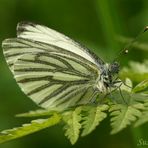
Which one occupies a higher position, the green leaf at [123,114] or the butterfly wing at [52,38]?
the butterfly wing at [52,38]

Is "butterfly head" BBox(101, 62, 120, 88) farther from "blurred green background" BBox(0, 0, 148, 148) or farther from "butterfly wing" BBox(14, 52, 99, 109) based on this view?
"blurred green background" BBox(0, 0, 148, 148)

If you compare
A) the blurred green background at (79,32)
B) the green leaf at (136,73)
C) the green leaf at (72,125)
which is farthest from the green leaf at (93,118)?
the blurred green background at (79,32)

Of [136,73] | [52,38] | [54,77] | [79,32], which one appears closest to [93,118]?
[136,73]

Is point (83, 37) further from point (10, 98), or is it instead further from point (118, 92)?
point (118, 92)

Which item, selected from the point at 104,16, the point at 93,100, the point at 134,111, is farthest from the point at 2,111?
the point at 134,111

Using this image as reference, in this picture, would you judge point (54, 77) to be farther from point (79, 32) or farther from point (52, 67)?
point (79, 32)

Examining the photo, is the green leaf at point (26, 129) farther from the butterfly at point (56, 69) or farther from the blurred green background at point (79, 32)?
the blurred green background at point (79, 32)
